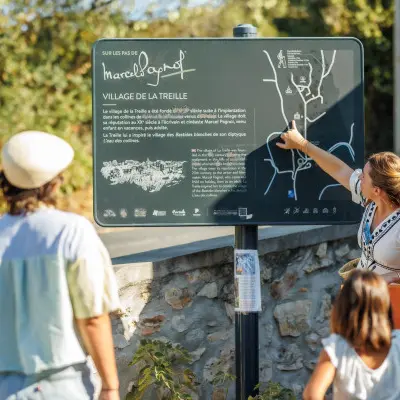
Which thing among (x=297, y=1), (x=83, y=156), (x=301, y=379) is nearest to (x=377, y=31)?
(x=297, y=1)

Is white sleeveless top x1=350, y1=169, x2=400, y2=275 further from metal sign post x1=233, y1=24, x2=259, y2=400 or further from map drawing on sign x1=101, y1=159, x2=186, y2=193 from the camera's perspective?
map drawing on sign x1=101, y1=159, x2=186, y2=193

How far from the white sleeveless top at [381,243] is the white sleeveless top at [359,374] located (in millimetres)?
817

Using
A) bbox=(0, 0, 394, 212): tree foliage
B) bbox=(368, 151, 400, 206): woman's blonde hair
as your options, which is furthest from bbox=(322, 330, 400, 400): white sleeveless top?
bbox=(0, 0, 394, 212): tree foliage

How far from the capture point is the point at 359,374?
2818mm

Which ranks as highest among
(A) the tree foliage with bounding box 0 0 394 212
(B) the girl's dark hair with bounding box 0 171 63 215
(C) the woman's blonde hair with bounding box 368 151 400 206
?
(A) the tree foliage with bounding box 0 0 394 212

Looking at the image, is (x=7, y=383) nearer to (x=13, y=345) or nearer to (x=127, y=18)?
(x=13, y=345)

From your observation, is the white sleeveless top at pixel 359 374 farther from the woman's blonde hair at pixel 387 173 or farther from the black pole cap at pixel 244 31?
the black pole cap at pixel 244 31

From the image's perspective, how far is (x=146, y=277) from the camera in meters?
4.27

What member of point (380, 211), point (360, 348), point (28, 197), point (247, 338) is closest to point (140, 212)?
point (247, 338)

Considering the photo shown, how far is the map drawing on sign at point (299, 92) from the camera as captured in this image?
4.03m

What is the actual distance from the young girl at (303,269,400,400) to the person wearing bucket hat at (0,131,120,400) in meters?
0.68

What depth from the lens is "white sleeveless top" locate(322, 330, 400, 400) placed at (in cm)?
280

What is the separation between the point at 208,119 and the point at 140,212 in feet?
1.70

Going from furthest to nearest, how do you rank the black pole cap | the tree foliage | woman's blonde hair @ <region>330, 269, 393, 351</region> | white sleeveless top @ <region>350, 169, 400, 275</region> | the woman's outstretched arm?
the tree foliage, the black pole cap, the woman's outstretched arm, white sleeveless top @ <region>350, 169, 400, 275</region>, woman's blonde hair @ <region>330, 269, 393, 351</region>
